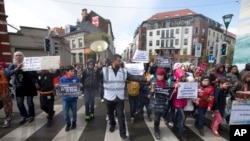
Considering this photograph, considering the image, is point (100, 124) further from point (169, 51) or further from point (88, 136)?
point (169, 51)

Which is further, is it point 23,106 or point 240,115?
point 23,106

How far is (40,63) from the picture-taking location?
537 centimetres

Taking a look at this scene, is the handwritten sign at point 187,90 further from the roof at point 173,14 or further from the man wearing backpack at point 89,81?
the roof at point 173,14

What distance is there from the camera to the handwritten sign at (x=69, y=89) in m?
5.04

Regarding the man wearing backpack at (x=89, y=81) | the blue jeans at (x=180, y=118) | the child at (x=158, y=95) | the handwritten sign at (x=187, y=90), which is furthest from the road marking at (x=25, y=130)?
the handwritten sign at (x=187, y=90)

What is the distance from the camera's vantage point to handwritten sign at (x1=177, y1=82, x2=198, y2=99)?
4562mm

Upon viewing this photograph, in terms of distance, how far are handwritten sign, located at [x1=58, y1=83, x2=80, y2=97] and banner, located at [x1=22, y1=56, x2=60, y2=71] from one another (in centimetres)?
63

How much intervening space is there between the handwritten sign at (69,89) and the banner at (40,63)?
2.08 ft

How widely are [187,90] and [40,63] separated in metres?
3.97

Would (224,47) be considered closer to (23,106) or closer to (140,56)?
(140,56)

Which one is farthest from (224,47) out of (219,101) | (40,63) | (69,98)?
(40,63)

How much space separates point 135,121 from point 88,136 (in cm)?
171

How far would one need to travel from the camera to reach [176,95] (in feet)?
15.8

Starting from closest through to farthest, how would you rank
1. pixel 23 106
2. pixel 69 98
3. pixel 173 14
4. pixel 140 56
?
pixel 69 98, pixel 23 106, pixel 140 56, pixel 173 14
